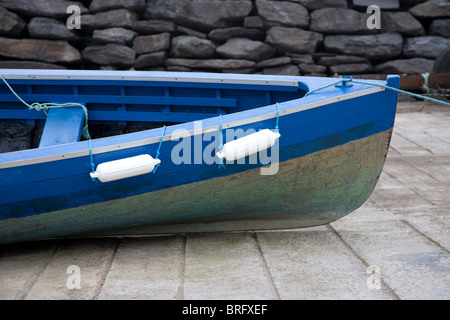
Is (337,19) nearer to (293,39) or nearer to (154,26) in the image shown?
(293,39)

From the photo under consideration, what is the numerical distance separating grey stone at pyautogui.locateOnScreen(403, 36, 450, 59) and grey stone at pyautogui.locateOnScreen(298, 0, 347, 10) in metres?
1.23

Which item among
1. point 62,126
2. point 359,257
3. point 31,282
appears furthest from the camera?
point 62,126

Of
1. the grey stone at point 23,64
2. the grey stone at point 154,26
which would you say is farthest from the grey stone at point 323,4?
the grey stone at point 23,64

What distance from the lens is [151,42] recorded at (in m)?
7.52

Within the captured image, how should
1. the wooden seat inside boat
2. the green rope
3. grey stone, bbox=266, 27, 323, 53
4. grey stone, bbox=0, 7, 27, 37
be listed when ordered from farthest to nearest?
grey stone, bbox=266, 27, 323, 53 < grey stone, bbox=0, 7, 27, 37 < the green rope < the wooden seat inside boat

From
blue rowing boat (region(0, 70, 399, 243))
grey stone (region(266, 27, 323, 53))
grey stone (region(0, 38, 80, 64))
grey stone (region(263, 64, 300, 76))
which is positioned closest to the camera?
blue rowing boat (region(0, 70, 399, 243))

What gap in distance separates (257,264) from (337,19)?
235 inches

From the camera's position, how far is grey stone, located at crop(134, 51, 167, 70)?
7.52 metres

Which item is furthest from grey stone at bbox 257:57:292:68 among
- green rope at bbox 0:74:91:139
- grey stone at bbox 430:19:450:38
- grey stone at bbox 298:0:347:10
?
green rope at bbox 0:74:91:139

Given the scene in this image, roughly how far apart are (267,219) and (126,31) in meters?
5.30

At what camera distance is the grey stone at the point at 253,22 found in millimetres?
7578

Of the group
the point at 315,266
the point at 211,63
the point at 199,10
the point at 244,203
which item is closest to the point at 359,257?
the point at 315,266

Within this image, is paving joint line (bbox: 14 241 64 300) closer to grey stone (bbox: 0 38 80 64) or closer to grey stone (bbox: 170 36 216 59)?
grey stone (bbox: 0 38 80 64)
